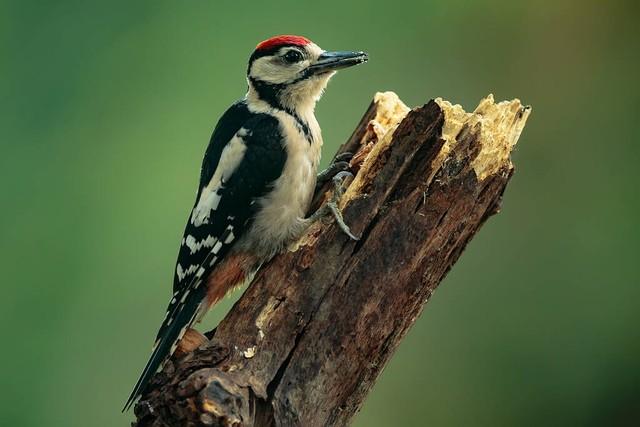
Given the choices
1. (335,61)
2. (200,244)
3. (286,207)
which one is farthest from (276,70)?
(200,244)

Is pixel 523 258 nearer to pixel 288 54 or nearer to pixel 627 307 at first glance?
pixel 627 307

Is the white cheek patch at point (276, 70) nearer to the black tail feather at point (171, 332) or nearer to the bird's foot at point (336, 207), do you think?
the bird's foot at point (336, 207)

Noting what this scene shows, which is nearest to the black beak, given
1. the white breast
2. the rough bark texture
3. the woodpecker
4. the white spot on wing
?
the woodpecker

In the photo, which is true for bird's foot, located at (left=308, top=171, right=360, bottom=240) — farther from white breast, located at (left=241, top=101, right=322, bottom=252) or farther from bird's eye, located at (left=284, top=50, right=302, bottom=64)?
bird's eye, located at (left=284, top=50, right=302, bottom=64)

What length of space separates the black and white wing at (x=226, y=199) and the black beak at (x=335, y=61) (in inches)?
Answer: 11.4

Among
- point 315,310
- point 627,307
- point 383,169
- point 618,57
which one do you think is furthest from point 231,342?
point 618,57

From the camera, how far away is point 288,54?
2.83 meters

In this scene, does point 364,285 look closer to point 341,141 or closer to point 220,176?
point 220,176

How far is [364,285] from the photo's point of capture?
2.19 metres

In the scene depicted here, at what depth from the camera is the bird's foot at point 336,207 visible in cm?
226

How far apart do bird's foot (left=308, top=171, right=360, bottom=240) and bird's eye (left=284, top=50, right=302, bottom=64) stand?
1.52 ft

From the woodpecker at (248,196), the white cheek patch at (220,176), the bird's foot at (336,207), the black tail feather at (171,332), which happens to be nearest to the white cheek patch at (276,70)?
the woodpecker at (248,196)

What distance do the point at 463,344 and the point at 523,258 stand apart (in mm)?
551

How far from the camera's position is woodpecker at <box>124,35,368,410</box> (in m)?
2.62
